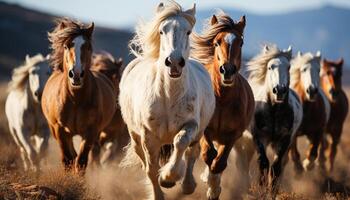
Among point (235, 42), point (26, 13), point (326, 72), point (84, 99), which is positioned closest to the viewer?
point (235, 42)

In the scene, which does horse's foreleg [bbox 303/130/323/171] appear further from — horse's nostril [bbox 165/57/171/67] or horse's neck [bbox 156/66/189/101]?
horse's nostril [bbox 165/57/171/67]

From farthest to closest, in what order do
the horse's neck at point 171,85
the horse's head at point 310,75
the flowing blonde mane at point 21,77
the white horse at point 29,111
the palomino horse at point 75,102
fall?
the flowing blonde mane at point 21,77 < the white horse at point 29,111 < the horse's head at point 310,75 < the palomino horse at point 75,102 < the horse's neck at point 171,85

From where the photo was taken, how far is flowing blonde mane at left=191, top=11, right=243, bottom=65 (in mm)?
9039

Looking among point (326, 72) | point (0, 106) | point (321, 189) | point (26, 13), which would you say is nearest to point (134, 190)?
point (321, 189)

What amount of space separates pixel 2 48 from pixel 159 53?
64843mm

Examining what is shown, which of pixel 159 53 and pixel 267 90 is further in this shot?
pixel 267 90

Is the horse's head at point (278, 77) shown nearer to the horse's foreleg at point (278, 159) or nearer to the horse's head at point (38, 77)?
the horse's foreleg at point (278, 159)

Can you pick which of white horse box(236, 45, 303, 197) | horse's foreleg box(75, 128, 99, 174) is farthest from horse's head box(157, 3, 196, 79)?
white horse box(236, 45, 303, 197)

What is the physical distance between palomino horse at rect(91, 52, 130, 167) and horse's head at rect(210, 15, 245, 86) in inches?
159

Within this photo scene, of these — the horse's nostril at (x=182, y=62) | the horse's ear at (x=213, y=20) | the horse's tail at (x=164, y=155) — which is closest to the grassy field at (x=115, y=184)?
the horse's tail at (x=164, y=155)

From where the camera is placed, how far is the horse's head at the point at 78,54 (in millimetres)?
9148

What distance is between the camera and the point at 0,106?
25.5 m

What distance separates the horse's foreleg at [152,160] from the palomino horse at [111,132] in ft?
15.1

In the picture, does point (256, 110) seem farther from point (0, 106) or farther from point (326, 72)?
point (0, 106)
